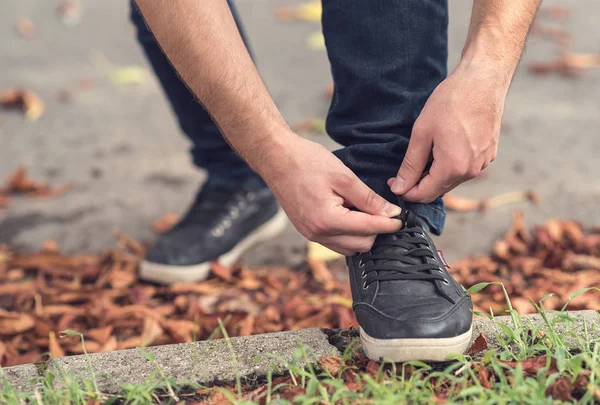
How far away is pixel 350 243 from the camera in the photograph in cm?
144

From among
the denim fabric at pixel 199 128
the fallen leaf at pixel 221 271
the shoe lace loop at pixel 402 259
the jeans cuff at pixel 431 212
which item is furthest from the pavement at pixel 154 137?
the shoe lace loop at pixel 402 259

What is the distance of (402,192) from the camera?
1.47m

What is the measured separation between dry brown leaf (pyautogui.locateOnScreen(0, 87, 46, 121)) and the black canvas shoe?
218 centimetres

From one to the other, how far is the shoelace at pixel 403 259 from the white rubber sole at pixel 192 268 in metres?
0.82

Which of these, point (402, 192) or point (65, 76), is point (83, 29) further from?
point (402, 192)

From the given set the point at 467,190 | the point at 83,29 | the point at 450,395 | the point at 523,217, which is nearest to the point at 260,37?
the point at 83,29

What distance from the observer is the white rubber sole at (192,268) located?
2.16 metres

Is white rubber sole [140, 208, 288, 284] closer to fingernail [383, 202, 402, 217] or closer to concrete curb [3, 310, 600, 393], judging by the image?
concrete curb [3, 310, 600, 393]

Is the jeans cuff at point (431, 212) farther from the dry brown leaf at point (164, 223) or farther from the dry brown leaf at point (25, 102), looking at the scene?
the dry brown leaf at point (25, 102)

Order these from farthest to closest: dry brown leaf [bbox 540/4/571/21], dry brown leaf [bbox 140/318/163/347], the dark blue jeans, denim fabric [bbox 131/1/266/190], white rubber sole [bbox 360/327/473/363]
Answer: dry brown leaf [bbox 540/4/571/21] < denim fabric [bbox 131/1/266/190] < dry brown leaf [bbox 140/318/163/347] < the dark blue jeans < white rubber sole [bbox 360/327/473/363]

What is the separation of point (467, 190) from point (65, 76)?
6.88 ft

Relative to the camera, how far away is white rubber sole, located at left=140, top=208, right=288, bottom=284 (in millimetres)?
2156

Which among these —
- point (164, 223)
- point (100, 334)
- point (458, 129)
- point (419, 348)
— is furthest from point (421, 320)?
point (164, 223)

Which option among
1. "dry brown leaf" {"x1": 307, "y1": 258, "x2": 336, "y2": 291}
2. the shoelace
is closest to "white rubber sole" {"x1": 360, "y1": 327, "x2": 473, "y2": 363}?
the shoelace
